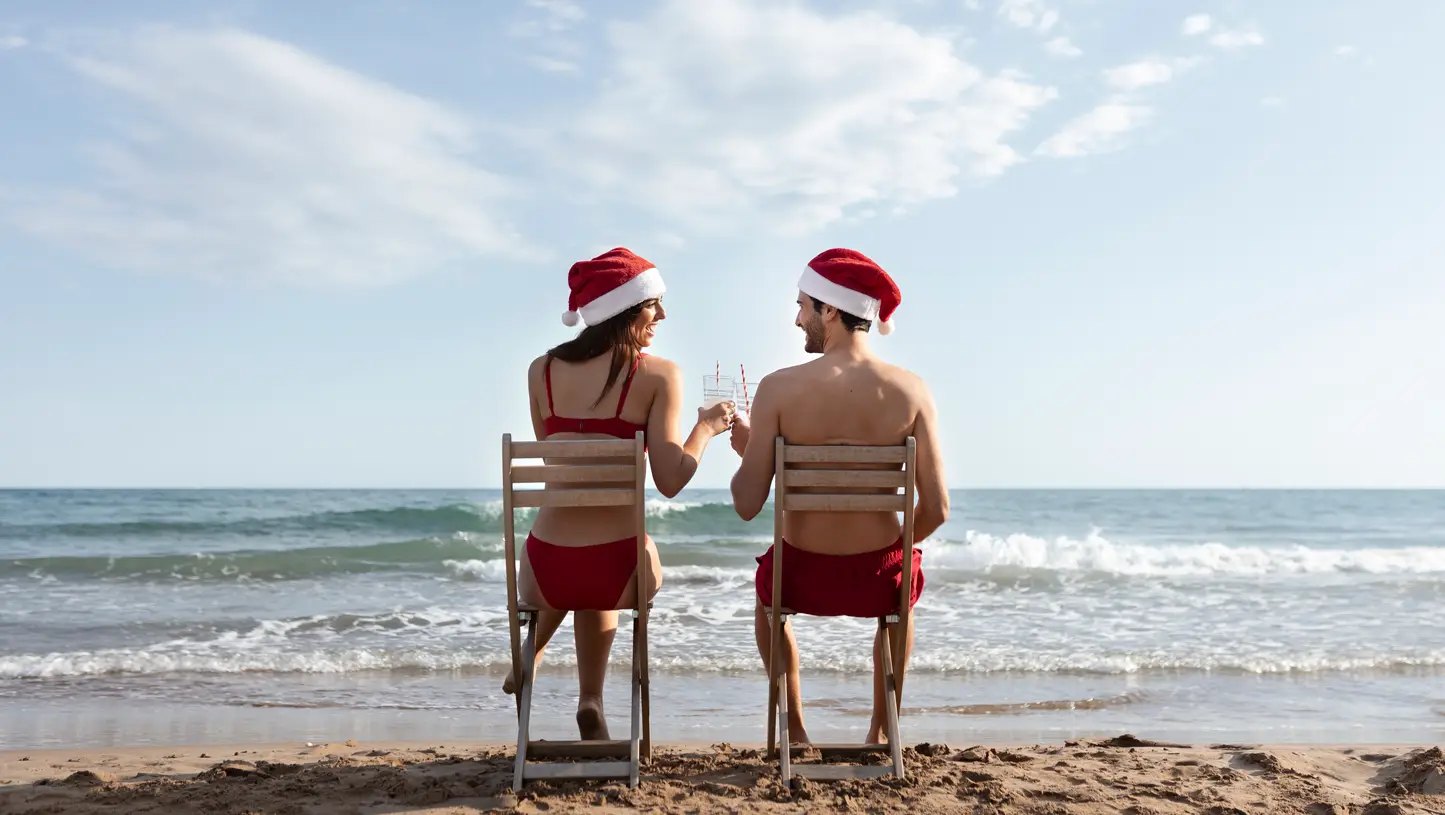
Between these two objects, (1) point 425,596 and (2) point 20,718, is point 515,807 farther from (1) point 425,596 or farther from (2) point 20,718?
(1) point 425,596

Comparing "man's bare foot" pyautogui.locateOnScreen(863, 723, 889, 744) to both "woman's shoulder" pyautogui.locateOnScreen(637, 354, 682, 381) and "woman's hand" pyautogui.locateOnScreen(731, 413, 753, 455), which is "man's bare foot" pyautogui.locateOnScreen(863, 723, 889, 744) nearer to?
"woman's hand" pyautogui.locateOnScreen(731, 413, 753, 455)

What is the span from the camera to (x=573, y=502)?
331 cm

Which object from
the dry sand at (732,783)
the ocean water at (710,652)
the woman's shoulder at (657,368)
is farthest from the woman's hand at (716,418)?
the ocean water at (710,652)

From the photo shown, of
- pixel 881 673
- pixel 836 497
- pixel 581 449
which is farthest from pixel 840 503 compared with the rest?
pixel 581 449

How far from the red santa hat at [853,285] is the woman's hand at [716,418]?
1.68 ft

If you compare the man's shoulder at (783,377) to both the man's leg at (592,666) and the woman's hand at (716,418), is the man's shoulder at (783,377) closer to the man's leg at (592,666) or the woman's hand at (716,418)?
the woman's hand at (716,418)

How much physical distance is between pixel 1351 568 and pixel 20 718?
49.8 ft

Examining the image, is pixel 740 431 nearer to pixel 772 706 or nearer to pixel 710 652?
pixel 772 706

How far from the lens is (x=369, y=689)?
234 inches

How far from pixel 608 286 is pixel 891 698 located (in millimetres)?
1698

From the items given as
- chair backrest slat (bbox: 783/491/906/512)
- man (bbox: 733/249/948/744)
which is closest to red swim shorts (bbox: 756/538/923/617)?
man (bbox: 733/249/948/744)

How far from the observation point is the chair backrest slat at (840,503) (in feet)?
10.8

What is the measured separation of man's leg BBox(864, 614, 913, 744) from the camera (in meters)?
3.51

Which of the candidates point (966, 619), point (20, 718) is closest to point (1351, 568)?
point (966, 619)
